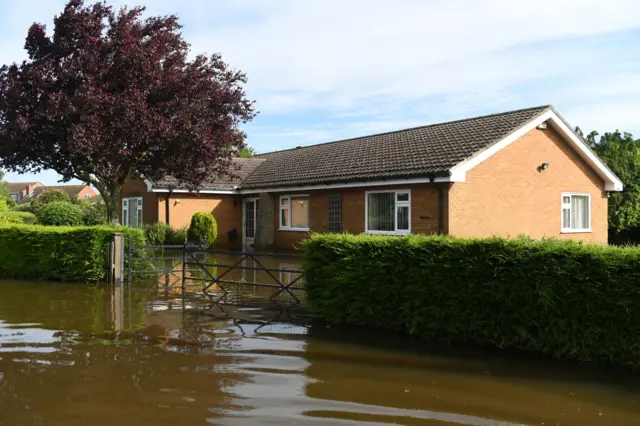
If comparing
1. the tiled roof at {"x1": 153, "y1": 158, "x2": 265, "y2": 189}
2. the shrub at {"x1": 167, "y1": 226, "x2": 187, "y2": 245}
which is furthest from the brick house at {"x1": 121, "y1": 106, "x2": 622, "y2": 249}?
the shrub at {"x1": 167, "y1": 226, "x2": 187, "y2": 245}

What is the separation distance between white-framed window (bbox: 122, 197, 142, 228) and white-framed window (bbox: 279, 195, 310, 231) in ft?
26.3

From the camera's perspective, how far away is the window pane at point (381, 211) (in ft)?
64.0

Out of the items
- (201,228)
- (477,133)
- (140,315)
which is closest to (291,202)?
(201,228)

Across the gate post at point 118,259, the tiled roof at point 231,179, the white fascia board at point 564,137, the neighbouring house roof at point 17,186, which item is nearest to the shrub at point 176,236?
the tiled roof at point 231,179

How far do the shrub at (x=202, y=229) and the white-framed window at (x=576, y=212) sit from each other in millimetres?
14095

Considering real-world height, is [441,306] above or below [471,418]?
above

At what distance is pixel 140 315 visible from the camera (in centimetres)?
1026

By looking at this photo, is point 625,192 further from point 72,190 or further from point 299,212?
point 72,190

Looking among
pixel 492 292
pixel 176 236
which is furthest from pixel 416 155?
pixel 492 292

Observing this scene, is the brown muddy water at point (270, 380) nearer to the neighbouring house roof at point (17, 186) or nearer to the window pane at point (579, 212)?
the window pane at point (579, 212)

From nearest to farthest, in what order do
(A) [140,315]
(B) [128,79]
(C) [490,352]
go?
(C) [490,352] → (A) [140,315] → (B) [128,79]

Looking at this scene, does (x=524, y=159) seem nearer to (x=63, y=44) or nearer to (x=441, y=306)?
(x=441, y=306)

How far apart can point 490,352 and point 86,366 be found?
17.1 ft

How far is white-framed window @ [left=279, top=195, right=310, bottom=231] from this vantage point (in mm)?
23781
